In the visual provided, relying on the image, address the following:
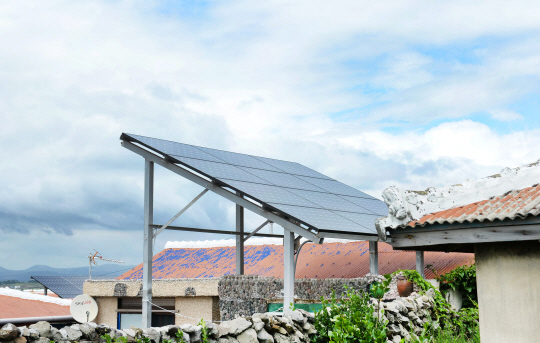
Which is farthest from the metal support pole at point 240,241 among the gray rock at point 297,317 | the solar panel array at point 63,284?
the solar panel array at point 63,284

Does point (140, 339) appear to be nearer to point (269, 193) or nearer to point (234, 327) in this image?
point (234, 327)

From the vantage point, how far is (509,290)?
7.27 metres

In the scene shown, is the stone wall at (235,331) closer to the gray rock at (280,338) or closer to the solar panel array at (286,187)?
the gray rock at (280,338)

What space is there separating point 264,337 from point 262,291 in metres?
6.98

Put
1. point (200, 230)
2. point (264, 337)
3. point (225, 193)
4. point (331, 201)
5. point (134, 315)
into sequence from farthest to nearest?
point (134, 315) → point (331, 201) → point (200, 230) → point (225, 193) → point (264, 337)

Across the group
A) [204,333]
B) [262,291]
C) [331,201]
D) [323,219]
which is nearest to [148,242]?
[262,291]

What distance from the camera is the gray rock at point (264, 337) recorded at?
Result: 807 centimetres

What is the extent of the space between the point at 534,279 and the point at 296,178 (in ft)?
34.8

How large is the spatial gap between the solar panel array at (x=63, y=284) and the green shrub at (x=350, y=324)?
2188cm

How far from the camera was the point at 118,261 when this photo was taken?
99.3 ft

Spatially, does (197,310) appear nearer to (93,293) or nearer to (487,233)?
(93,293)

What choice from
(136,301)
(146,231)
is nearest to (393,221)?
(146,231)

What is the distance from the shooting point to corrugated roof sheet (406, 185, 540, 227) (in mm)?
6765

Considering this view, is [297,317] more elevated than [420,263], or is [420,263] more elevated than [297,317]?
[420,263]
